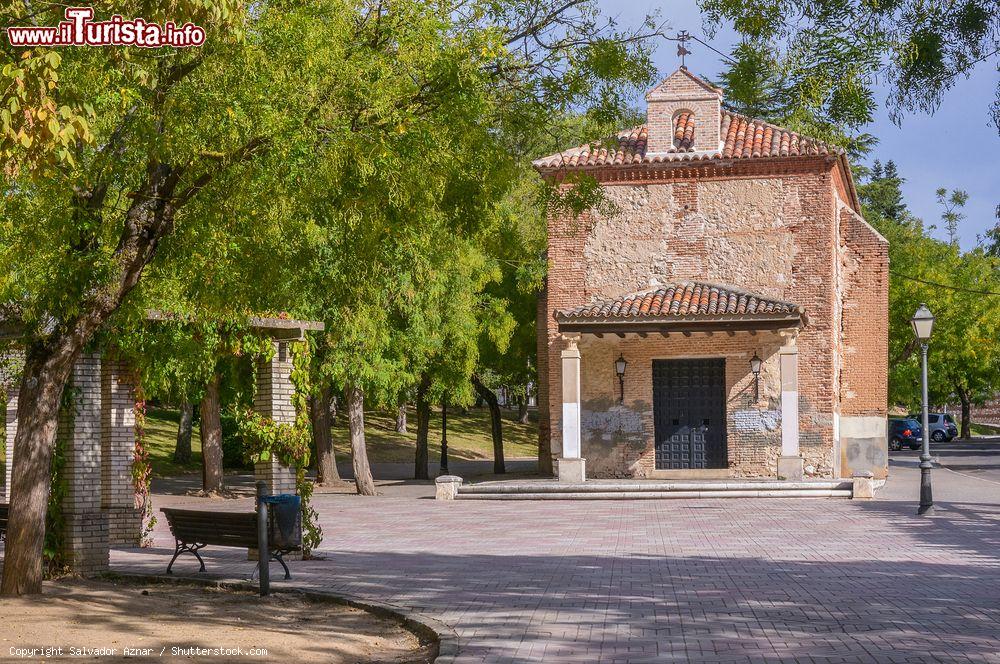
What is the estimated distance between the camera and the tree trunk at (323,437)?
30.6 meters

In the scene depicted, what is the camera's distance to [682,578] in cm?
1218

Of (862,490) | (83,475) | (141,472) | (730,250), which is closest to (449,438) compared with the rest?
(730,250)

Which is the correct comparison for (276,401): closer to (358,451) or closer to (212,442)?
(358,451)

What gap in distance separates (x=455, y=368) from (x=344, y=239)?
20.2 metres

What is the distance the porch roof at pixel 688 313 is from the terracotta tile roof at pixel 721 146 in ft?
11.2

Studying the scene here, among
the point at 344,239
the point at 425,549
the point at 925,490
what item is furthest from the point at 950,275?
the point at 344,239

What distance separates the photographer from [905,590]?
11.0 metres

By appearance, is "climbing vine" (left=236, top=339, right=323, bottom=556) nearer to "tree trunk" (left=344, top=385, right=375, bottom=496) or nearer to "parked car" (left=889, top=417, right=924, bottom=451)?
"tree trunk" (left=344, top=385, right=375, bottom=496)

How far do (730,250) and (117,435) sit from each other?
18.2 metres

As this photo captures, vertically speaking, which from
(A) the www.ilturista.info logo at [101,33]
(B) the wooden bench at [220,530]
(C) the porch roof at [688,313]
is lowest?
(B) the wooden bench at [220,530]

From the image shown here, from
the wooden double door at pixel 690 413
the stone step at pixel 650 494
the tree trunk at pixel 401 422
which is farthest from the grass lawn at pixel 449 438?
the stone step at pixel 650 494

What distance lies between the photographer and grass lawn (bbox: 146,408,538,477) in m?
42.5

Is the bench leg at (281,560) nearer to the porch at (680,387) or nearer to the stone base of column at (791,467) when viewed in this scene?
the porch at (680,387)

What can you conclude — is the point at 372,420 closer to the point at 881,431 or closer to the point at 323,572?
the point at 881,431
